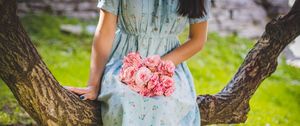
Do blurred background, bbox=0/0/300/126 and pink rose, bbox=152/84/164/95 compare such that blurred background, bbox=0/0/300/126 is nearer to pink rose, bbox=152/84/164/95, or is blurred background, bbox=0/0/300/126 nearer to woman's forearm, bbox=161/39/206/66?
woman's forearm, bbox=161/39/206/66

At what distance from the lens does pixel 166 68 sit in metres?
2.28

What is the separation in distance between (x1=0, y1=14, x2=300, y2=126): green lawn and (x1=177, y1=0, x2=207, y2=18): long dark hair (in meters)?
1.85

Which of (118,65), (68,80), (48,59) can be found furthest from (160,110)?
(48,59)

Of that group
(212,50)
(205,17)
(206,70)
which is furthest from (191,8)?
(212,50)

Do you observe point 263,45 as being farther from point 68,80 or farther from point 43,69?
point 68,80

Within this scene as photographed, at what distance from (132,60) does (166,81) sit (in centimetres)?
16

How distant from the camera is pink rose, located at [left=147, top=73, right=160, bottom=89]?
2219 millimetres

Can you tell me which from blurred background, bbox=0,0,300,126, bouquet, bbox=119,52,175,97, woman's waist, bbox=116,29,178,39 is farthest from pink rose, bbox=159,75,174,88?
blurred background, bbox=0,0,300,126

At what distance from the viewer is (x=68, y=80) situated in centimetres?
485

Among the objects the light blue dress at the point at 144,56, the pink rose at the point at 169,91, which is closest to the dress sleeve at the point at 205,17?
the light blue dress at the point at 144,56

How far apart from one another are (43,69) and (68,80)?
272cm

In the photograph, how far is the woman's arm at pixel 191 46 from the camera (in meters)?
2.41

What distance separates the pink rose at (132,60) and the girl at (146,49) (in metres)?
0.06

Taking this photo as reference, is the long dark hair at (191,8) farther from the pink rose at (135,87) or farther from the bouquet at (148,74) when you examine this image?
the pink rose at (135,87)
